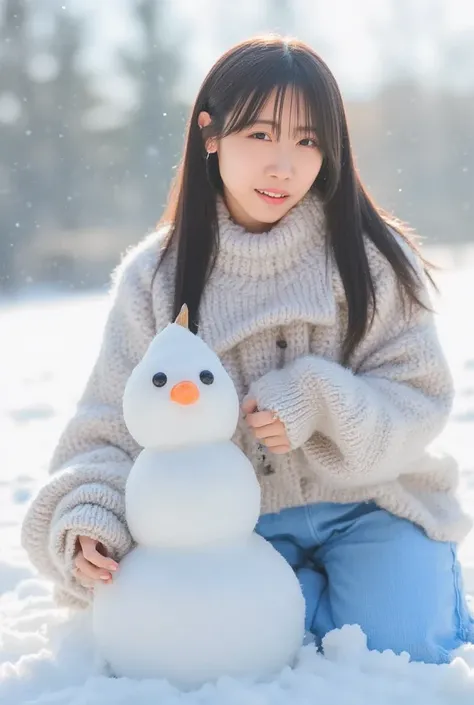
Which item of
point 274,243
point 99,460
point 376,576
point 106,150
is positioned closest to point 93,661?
point 99,460

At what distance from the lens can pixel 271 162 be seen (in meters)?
1.30

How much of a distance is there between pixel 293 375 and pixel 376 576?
0.29m

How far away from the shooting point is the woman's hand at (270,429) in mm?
1207

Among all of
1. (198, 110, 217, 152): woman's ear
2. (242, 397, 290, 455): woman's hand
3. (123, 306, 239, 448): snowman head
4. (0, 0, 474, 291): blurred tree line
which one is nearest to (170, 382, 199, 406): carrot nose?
(123, 306, 239, 448): snowman head

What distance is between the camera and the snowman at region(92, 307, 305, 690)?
107 centimetres

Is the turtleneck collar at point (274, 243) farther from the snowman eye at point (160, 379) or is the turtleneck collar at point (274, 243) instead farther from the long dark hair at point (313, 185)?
the snowman eye at point (160, 379)

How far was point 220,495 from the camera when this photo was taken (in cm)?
108

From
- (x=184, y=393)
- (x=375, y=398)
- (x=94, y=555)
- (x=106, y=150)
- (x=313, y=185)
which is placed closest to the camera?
(x=184, y=393)

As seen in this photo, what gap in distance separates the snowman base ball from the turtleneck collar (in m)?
0.41

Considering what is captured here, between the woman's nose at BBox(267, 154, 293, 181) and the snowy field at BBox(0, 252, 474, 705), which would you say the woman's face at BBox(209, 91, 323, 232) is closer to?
the woman's nose at BBox(267, 154, 293, 181)

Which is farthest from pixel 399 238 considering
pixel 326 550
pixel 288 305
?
pixel 326 550

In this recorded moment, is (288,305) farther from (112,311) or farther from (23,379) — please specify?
(23,379)

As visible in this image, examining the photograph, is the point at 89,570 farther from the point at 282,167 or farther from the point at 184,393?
the point at 282,167

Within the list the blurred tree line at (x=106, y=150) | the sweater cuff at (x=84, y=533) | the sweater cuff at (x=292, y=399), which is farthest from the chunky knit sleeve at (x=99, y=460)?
the blurred tree line at (x=106, y=150)
